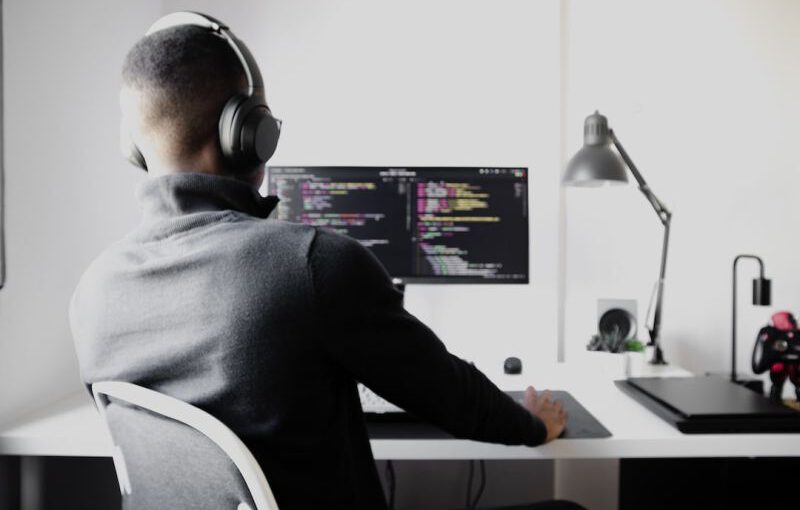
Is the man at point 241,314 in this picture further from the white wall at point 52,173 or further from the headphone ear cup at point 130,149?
the white wall at point 52,173

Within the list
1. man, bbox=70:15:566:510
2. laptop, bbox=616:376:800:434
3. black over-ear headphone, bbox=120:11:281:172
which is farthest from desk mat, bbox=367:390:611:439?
black over-ear headphone, bbox=120:11:281:172

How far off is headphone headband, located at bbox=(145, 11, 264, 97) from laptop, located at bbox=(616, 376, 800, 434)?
94 centimetres

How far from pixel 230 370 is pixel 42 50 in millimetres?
1066

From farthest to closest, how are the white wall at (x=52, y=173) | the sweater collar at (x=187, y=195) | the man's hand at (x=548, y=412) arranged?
the white wall at (x=52, y=173), the man's hand at (x=548, y=412), the sweater collar at (x=187, y=195)

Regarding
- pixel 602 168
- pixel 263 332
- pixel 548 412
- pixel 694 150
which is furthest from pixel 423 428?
pixel 694 150

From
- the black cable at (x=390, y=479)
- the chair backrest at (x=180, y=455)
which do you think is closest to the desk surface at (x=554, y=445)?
the chair backrest at (x=180, y=455)

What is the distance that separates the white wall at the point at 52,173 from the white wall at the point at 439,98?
0.50 m

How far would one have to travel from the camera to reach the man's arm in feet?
1.97

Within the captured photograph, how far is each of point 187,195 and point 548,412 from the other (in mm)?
719

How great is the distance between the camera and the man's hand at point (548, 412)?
944mm

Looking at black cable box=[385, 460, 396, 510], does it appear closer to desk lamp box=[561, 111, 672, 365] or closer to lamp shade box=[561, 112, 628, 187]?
desk lamp box=[561, 111, 672, 365]

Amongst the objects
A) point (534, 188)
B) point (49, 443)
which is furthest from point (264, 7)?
point (49, 443)

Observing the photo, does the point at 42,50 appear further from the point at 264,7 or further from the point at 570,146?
the point at 570,146

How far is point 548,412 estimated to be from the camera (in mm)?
979
